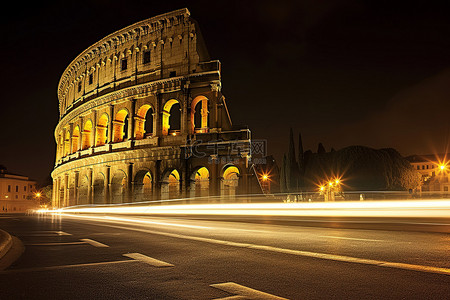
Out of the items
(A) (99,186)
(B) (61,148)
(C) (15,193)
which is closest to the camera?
(A) (99,186)

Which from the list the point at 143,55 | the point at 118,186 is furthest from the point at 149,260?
the point at 143,55

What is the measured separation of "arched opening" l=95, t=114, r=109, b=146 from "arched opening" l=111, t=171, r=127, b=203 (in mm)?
3885

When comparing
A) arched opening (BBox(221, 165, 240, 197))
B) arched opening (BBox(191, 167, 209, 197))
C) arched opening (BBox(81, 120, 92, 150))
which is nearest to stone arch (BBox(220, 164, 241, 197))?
arched opening (BBox(221, 165, 240, 197))

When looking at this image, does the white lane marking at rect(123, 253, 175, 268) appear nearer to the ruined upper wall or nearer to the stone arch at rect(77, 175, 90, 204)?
the ruined upper wall

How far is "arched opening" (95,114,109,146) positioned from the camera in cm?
3152

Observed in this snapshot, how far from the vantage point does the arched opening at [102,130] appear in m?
31.5

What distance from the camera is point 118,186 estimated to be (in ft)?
96.7

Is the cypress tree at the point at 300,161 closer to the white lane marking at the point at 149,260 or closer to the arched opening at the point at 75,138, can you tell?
the arched opening at the point at 75,138

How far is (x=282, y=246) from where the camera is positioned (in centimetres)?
575

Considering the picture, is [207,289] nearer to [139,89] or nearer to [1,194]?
[139,89]

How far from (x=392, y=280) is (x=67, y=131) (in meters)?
40.0

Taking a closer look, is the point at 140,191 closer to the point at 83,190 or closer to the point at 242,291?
the point at 83,190

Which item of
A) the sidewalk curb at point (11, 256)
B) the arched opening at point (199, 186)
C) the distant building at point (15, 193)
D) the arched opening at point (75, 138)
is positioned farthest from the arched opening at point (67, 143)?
the distant building at point (15, 193)

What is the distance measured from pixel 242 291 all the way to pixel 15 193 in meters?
86.8
